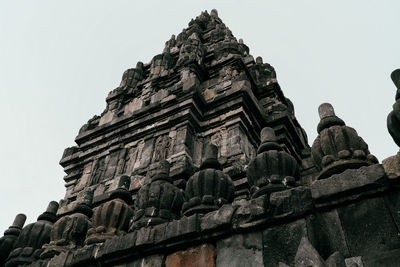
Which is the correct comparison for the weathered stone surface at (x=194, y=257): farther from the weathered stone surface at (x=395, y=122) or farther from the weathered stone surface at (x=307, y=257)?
the weathered stone surface at (x=395, y=122)

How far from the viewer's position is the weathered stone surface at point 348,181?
3717mm

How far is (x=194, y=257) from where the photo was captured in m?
4.24

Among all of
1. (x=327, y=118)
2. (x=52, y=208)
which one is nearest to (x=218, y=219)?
(x=327, y=118)

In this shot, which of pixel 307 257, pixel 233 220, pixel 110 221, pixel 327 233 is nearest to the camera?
pixel 307 257

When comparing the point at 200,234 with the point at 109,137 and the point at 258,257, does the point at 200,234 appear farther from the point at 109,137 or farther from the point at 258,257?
the point at 109,137

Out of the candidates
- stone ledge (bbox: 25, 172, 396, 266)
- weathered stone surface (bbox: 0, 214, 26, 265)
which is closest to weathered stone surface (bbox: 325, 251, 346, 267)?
stone ledge (bbox: 25, 172, 396, 266)

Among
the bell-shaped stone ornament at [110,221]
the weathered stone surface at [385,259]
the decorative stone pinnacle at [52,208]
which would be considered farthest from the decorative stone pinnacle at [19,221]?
the weathered stone surface at [385,259]

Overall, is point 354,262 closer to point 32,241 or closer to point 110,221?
point 110,221

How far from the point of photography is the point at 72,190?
1085 cm

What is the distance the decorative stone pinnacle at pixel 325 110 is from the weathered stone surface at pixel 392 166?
1.37m

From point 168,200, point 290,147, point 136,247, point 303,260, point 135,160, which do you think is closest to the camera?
point 303,260

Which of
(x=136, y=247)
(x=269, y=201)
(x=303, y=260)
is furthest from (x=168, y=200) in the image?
(x=303, y=260)

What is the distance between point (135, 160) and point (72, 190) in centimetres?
240

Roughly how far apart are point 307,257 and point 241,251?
82 centimetres
